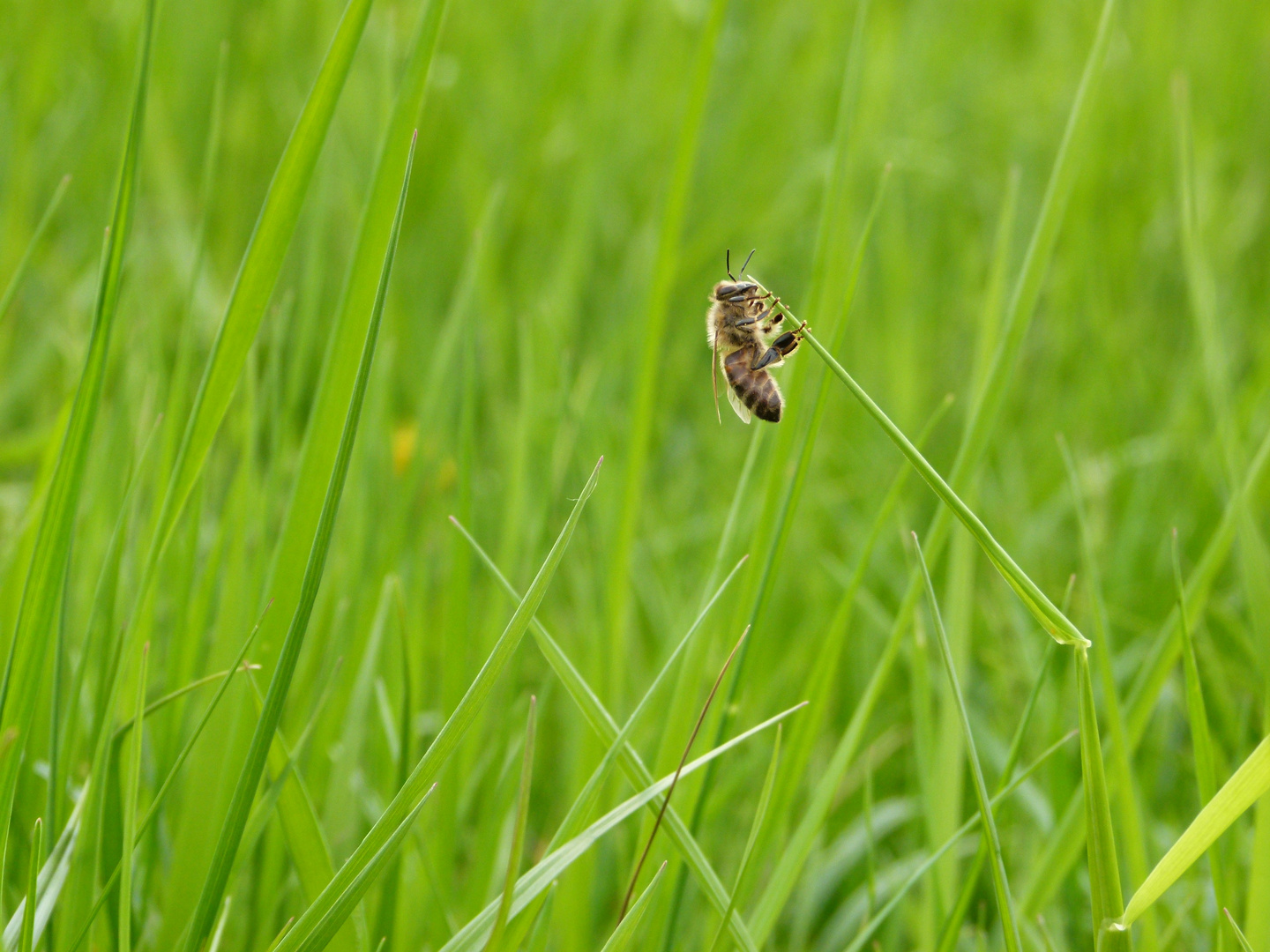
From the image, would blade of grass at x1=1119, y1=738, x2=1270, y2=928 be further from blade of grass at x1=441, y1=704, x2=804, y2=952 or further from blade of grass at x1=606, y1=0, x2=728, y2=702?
blade of grass at x1=606, y1=0, x2=728, y2=702

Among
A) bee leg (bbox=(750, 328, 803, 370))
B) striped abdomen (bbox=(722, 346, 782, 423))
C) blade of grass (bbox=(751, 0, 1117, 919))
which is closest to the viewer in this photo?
blade of grass (bbox=(751, 0, 1117, 919))

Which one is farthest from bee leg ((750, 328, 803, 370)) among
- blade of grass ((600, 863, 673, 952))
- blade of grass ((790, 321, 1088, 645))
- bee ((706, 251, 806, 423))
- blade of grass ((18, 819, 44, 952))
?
blade of grass ((18, 819, 44, 952))

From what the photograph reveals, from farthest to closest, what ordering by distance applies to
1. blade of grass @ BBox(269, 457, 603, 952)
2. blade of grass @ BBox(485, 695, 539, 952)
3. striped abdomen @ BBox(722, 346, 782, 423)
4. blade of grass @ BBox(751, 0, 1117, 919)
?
striped abdomen @ BBox(722, 346, 782, 423)
blade of grass @ BBox(751, 0, 1117, 919)
blade of grass @ BBox(269, 457, 603, 952)
blade of grass @ BBox(485, 695, 539, 952)

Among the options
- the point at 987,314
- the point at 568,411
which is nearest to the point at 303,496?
the point at 568,411

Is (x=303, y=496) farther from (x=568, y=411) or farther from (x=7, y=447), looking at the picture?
(x=7, y=447)

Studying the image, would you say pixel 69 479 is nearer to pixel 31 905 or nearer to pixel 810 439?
pixel 31 905

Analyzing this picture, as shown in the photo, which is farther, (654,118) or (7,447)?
(654,118)
